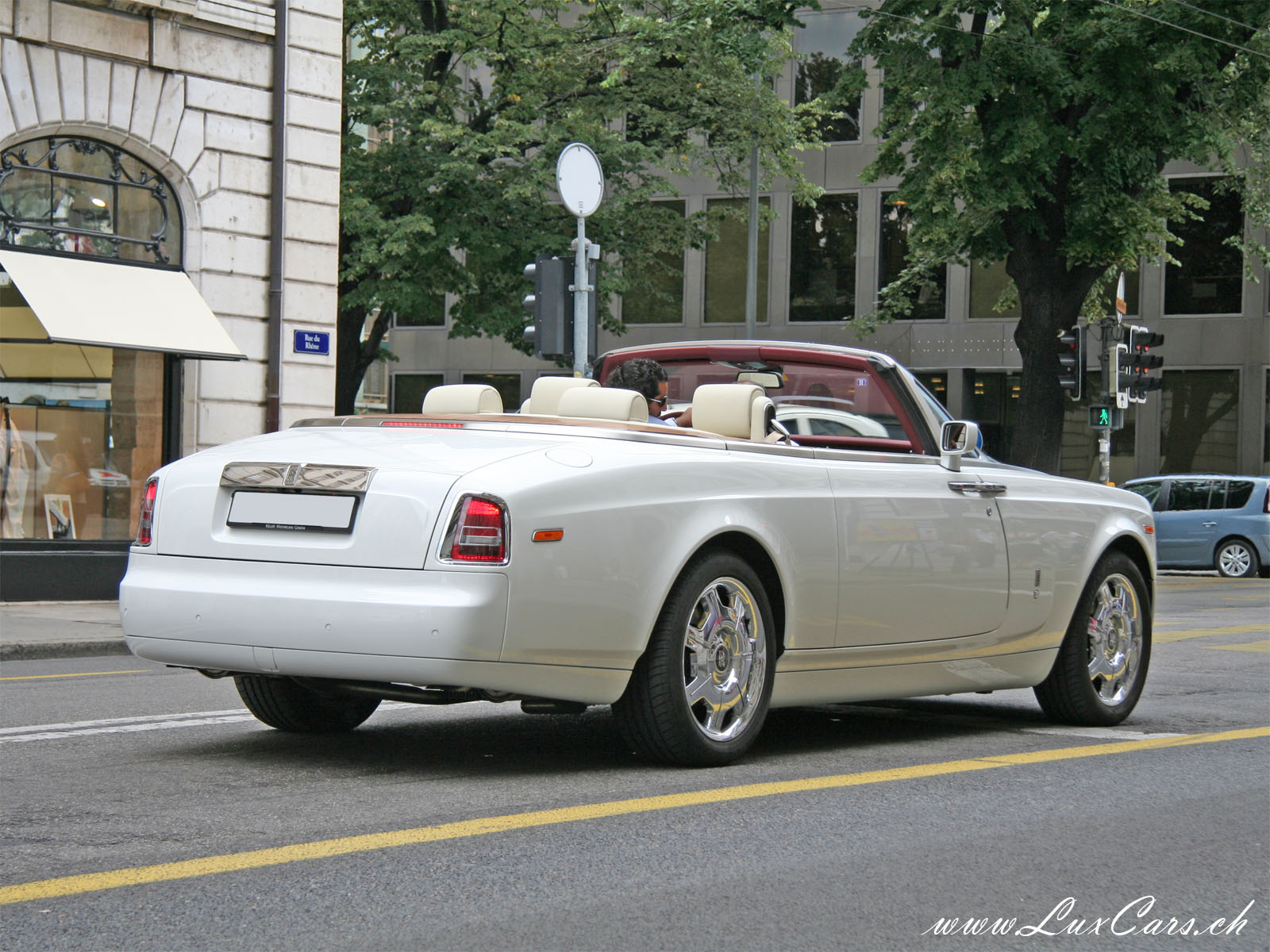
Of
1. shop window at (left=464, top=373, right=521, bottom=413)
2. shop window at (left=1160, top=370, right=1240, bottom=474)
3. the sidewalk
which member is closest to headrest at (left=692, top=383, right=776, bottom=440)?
the sidewalk

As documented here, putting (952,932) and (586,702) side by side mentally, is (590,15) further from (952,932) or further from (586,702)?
(952,932)

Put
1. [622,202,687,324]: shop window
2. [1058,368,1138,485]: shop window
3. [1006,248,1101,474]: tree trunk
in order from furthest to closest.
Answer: [622,202,687,324]: shop window
[1058,368,1138,485]: shop window
[1006,248,1101,474]: tree trunk

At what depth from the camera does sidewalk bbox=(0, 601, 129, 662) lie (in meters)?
11.8

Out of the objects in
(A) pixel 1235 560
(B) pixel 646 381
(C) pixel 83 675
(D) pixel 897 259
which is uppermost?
(D) pixel 897 259

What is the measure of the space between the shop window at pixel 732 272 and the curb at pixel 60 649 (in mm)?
26786

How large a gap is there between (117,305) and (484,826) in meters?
12.2

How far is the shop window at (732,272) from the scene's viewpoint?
124 feet

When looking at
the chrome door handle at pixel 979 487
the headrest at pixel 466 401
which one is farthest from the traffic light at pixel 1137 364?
the headrest at pixel 466 401

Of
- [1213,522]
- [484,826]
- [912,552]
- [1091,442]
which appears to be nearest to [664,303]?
[1091,442]

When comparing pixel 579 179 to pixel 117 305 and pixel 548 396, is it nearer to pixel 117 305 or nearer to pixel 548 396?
pixel 117 305

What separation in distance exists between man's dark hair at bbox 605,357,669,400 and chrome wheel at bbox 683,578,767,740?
Answer: 1.49m

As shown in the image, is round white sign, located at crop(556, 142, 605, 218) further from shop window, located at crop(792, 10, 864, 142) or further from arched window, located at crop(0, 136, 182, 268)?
shop window, located at crop(792, 10, 864, 142)

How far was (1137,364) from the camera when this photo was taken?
2431 centimetres

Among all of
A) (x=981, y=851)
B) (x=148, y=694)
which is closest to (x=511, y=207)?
(x=148, y=694)
